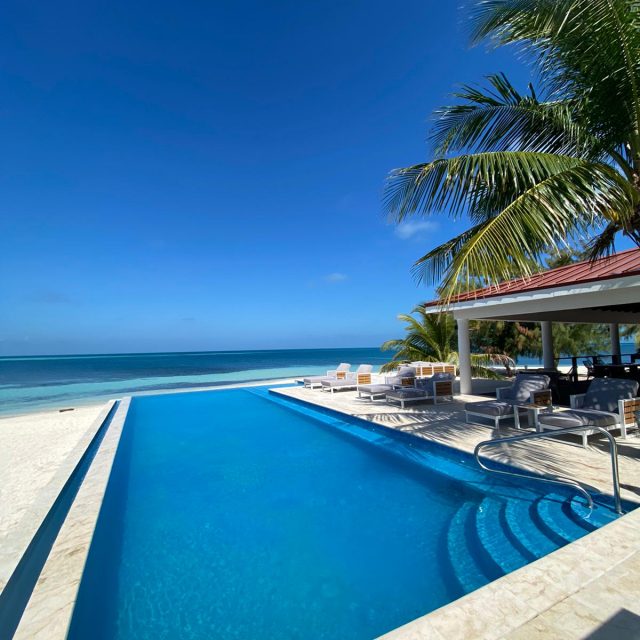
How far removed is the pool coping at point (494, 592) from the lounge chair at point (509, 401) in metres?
3.63

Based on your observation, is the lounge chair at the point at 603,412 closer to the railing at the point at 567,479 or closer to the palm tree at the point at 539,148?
the railing at the point at 567,479

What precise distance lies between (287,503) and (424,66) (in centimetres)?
1128

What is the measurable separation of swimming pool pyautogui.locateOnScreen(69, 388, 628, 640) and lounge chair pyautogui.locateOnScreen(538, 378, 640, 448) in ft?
5.18

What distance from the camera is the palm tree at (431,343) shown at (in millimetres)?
16188

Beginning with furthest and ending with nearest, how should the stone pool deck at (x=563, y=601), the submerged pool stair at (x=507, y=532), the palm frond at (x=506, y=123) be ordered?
the palm frond at (x=506, y=123), the submerged pool stair at (x=507, y=532), the stone pool deck at (x=563, y=601)

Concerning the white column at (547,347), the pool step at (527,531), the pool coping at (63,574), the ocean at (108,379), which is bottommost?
the ocean at (108,379)

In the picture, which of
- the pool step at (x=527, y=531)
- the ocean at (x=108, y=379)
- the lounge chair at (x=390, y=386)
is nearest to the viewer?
the pool step at (x=527, y=531)

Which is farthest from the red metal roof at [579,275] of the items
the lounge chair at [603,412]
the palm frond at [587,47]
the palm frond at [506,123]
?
the palm frond at [587,47]

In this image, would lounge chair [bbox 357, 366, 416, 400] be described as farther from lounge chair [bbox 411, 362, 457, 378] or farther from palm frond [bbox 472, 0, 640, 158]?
palm frond [bbox 472, 0, 640, 158]

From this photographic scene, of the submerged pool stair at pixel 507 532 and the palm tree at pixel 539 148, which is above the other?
the palm tree at pixel 539 148

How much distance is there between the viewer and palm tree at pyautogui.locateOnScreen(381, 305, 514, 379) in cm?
1619

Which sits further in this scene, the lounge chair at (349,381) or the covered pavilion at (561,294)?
the lounge chair at (349,381)

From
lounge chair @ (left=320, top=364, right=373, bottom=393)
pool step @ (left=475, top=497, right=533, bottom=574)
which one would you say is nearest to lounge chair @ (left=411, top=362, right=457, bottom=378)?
lounge chair @ (left=320, top=364, right=373, bottom=393)

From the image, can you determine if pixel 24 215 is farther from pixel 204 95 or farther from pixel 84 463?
pixel 84 463
